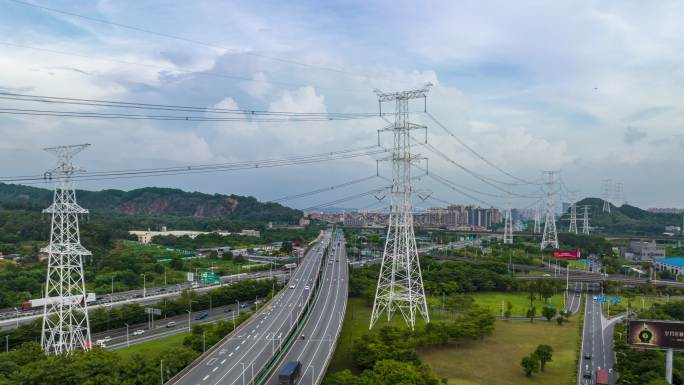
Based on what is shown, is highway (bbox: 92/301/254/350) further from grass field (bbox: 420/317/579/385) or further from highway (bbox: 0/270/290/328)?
grass field (bbox: 420/317/579/385)

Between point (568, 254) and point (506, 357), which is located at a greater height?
point (568, 254)

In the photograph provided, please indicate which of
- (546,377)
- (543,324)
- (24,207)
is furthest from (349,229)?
(546,377)

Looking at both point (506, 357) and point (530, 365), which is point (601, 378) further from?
point (506, 357)

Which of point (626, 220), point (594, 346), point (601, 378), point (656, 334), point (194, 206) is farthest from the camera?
point (194, 206)

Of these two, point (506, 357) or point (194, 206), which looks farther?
point (194, 206)

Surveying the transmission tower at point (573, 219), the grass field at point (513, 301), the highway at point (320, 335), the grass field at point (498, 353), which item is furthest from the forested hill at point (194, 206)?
the grass field at point (498, 353)

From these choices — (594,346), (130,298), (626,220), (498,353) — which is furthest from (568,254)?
(626,220)

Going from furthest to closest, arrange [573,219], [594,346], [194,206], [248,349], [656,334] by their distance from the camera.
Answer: [194,206], [573,219], [594,346], [248,349], [656,334]
